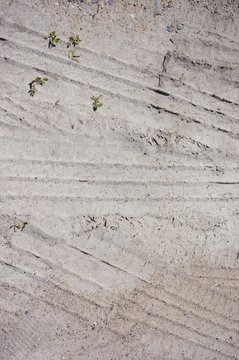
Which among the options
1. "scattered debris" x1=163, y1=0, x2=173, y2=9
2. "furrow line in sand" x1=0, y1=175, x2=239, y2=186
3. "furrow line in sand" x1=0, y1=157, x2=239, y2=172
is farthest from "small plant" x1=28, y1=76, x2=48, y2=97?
"scattered debris" x1=163, y1=0, x2=173, y2=9

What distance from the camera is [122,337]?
116 inches

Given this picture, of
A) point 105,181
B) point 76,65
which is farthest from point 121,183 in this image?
point 76,65

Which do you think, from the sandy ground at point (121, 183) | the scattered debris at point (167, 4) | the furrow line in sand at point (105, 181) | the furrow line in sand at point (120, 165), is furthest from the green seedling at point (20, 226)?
the scattered debris at point (167, 4)

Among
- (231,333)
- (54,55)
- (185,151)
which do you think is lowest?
(231,333)

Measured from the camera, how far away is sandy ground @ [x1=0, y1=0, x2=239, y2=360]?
2893 mm

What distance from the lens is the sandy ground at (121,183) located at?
9.49 feet

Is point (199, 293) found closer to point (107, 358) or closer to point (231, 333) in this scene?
point (231, 333)

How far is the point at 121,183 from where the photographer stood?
9.65ft

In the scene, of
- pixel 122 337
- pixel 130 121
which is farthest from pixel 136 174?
pixel 122 337

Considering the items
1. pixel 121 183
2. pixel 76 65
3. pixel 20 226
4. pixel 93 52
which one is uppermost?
pixel 93 52

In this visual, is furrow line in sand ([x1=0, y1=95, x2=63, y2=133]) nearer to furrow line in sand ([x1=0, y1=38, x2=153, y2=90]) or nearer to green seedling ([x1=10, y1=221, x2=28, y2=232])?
furrow line in sand ([x1=0, y1=38, x2=153, y2=90])

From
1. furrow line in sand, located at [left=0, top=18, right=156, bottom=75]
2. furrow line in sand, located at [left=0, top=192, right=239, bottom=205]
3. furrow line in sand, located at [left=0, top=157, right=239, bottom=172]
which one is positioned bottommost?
furrow line in sand, located at [left=0, top=192, right=239, bottom=205]

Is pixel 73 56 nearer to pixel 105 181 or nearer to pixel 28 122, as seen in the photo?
pixel 28 122

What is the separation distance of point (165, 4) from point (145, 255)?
5.99ft
